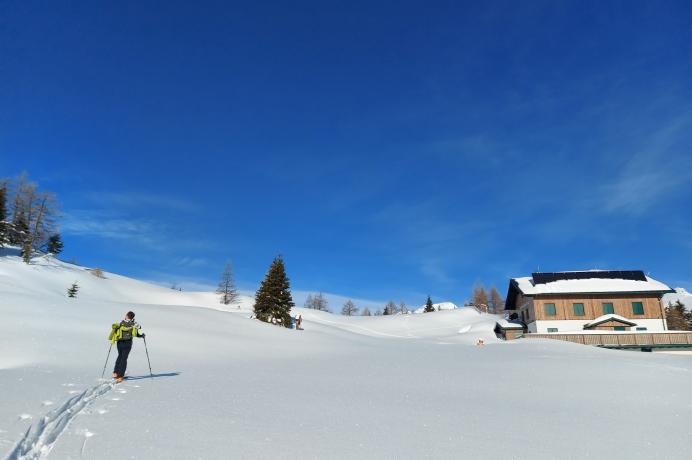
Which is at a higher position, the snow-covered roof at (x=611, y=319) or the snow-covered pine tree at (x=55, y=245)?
the snow-covered pine tree at (x=55, y=245)

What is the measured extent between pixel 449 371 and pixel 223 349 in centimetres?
1122

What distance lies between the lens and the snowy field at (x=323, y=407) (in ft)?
17.7

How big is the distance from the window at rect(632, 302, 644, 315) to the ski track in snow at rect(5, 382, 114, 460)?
154ft

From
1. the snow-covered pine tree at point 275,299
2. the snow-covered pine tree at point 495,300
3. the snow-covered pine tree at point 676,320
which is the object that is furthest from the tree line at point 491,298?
the snow-covered pine tree at point 275,299

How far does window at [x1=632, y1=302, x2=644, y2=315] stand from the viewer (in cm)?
4059

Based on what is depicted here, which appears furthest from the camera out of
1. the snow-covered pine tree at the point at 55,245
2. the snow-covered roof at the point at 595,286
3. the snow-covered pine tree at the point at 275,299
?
the snow-covered pine tree at the point at 55,245

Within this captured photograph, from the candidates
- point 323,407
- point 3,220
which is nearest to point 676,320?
point 323,407

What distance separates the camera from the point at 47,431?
561 cm

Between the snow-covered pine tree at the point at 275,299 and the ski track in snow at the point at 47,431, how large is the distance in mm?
37559

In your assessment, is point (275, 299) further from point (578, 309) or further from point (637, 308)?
point (637, 308)

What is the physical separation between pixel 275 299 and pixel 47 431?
132 ft

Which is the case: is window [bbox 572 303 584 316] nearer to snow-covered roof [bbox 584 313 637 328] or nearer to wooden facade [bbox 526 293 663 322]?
wooden facade [bbox 526 293 663 322]

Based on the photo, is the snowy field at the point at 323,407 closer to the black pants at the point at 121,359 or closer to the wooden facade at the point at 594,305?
the black pants at the point at 121,359

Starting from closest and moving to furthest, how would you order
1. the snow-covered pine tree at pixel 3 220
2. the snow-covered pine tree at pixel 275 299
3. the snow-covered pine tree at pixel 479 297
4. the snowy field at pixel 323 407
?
the snowy field at pixel 323 407 < the snow-covered pine tree at pixel 275 299 < the snow-covered pine tree at pixel 3 220 < the snow-covered pine tree at pixel 479 297
